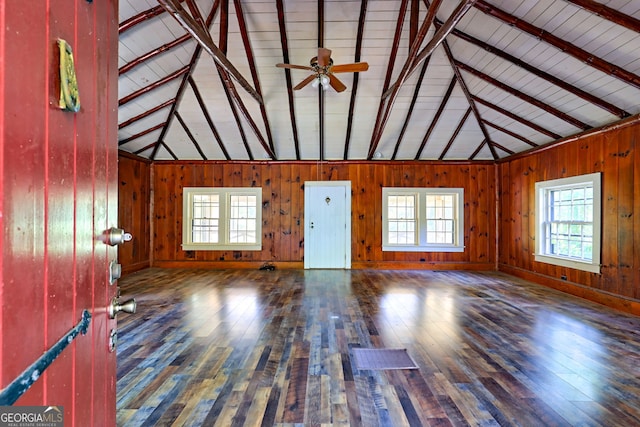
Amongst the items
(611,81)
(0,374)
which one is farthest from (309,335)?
(611,81)

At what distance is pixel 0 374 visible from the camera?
54 cm

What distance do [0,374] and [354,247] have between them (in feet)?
23.5

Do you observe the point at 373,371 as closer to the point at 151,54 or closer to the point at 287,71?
the point at 287,71

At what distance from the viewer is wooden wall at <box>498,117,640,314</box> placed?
429cm

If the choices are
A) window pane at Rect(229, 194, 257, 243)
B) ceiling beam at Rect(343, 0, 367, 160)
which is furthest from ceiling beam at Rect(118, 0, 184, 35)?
window pane at Rect(229, 194, 257, 243)

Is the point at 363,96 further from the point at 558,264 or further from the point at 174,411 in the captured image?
the point at 174,411

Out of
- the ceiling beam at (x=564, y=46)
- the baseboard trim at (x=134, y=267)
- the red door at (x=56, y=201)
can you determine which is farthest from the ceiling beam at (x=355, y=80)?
the baseboard trim at (x=134, y=267)

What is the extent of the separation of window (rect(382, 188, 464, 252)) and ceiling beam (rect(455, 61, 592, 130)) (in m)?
2.81

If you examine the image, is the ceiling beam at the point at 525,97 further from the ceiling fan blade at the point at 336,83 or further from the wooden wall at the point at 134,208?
the wooden wall at the point at 134,208

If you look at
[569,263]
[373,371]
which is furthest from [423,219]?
[373,371]

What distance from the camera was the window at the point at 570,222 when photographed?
488 cm

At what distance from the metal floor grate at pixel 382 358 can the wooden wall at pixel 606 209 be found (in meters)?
3.60

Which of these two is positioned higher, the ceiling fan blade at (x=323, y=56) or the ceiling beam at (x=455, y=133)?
the ceiling fan blade at (x=323, y=56)

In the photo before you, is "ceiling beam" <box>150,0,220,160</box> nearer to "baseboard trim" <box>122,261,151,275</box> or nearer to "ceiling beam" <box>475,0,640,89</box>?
"baseboard trim" <box>122,261,151,275</box>
